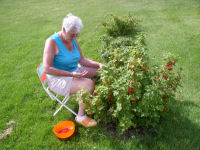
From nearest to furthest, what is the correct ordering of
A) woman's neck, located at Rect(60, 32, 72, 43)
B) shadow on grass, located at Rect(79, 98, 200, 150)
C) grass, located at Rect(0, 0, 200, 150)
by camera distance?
shadow on grass, located at Rect(79, 98, 200, 150) < grass, located at Rect(0, 0, 200, 150) < woman's neck, located at Rect(60, 32, 72, 43)

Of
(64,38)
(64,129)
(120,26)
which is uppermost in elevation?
(64,38)

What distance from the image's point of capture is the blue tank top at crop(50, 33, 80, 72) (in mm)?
2742

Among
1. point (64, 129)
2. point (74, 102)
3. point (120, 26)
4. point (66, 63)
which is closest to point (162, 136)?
point (64, 129)

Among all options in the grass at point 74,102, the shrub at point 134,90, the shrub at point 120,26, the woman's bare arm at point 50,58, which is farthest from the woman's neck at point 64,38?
the shrub at point 120,26

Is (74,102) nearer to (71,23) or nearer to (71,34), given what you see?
(71,34)

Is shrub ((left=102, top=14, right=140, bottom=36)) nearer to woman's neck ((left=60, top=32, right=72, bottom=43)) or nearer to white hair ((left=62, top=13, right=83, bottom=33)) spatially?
woman's neck ((left=60, top=32, right=72, bottom=43))

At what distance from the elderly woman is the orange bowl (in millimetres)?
142

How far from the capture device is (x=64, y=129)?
280cm

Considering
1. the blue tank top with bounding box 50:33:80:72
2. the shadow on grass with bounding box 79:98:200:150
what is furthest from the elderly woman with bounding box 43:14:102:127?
the shadow on grass with bounding box 79:98:200:150

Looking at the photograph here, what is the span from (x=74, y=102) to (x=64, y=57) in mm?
1009

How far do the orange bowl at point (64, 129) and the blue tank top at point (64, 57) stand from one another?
0.93 m

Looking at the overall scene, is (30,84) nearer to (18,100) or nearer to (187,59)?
(18,100)

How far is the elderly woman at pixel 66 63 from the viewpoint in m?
2.59

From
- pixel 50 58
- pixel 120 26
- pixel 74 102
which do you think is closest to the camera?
pixel 50 58
